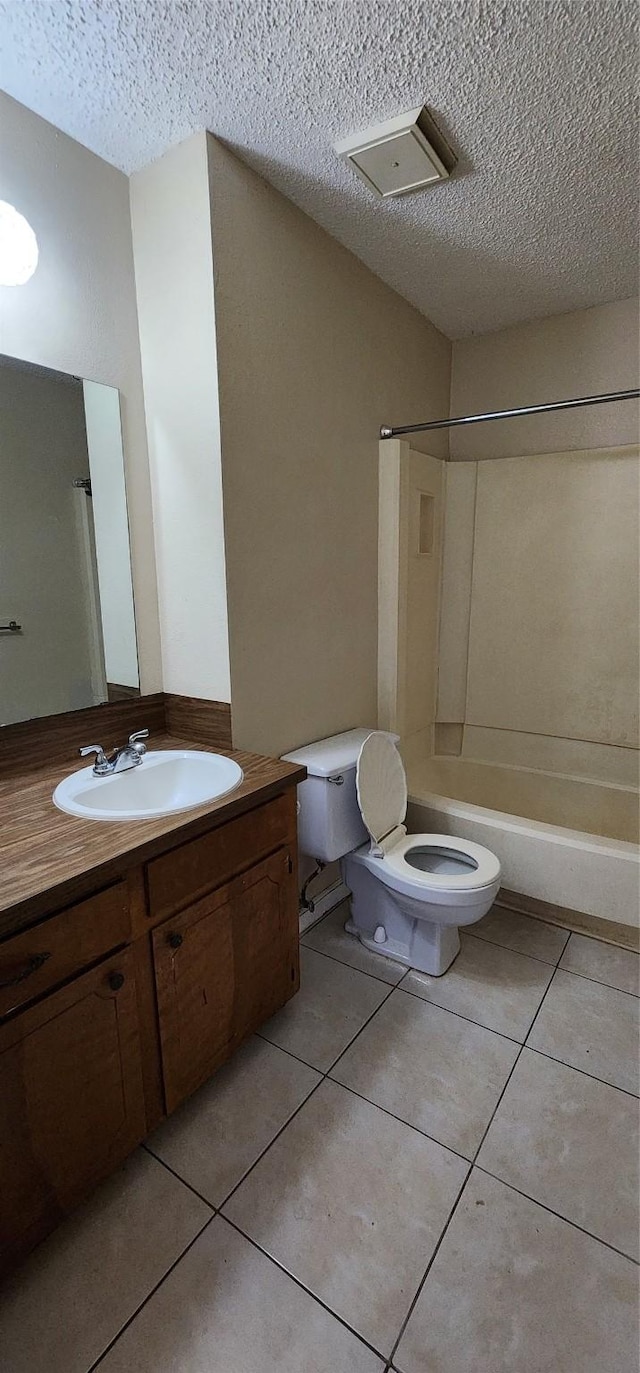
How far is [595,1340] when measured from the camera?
1011 mm

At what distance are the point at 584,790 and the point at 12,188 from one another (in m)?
2.89

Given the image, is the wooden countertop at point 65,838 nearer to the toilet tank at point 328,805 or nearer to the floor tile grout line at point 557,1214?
the toilet tank at point 328,805

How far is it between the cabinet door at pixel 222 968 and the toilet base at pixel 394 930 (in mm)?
442

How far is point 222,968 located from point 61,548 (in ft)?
3.90

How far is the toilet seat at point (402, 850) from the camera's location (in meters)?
1.73

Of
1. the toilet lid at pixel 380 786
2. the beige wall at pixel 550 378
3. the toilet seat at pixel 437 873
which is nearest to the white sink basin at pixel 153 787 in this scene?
the toilet lid at pixel 380 786

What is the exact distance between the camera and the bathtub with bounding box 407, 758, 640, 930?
6.28 ft

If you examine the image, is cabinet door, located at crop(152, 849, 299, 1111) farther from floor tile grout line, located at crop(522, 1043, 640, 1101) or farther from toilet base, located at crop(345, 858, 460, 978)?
floor tile grout line, located at crop(522, 1043, 640, 1101)

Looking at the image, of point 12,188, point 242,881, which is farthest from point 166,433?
point 242,881

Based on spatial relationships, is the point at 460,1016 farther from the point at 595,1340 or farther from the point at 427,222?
the point at 427,222

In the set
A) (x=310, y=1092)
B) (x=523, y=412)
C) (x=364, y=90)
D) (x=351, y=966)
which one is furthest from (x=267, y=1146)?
(x=364, y=90)

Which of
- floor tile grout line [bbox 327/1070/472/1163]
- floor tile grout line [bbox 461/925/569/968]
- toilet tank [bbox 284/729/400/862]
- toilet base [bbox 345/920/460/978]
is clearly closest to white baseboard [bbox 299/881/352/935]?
toilet base [bbox 345/920/460/978]

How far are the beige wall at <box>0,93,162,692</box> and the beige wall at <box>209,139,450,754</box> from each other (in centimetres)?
32

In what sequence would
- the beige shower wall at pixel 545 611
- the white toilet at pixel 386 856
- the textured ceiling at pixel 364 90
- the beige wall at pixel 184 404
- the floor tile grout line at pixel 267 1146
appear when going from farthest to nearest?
the beige shower wall at pixel 545 611
the white toilet at pixel 386 856
the beige wall at pixel 184 404
the floor tile grout line at pixel 267 1146
the textured ceiling at pixel 364 90
